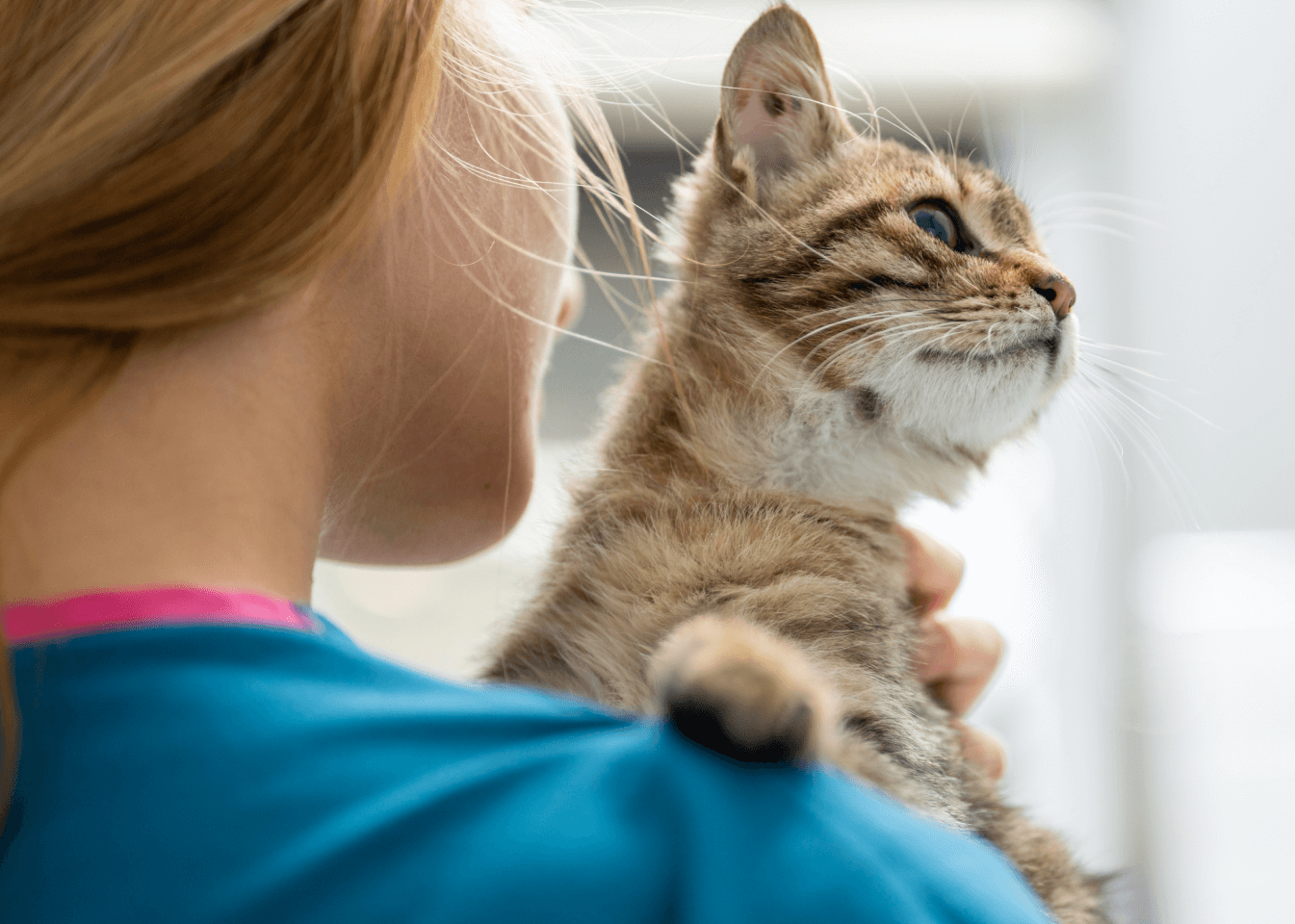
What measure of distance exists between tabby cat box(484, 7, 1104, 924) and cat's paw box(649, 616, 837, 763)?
23 cm

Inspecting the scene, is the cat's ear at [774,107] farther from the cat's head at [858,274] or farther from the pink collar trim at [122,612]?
the pink collar trim at [122,612]

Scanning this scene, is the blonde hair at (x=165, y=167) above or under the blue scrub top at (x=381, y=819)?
above

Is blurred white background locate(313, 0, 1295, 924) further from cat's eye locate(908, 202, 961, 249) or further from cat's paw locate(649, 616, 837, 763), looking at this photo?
cat's paw locate(649, 616, 837, 763)

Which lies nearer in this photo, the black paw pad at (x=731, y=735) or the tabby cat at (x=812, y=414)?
the black paw pad at (x=731, y=735)

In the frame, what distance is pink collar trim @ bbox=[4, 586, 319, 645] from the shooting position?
1.55 feet

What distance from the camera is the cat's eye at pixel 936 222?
1.02 metres

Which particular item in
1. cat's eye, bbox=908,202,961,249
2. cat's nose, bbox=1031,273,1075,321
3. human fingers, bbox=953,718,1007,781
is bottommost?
human fingers, bbox=953,718,1007,781

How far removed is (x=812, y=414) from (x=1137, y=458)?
1.58m

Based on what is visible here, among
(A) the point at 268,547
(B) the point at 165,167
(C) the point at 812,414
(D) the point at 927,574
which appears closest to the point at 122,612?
(A) the point at 268,547

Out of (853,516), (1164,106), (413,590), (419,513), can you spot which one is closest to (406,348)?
(419,513)

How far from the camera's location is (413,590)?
7.95 feet

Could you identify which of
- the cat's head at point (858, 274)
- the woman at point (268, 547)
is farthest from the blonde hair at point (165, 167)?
the cat's head at point (858, 274)

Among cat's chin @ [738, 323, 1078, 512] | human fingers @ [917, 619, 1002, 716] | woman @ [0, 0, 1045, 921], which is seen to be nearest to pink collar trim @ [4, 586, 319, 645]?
woman @ [0, 0, 1045, 921]

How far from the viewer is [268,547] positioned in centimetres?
57
